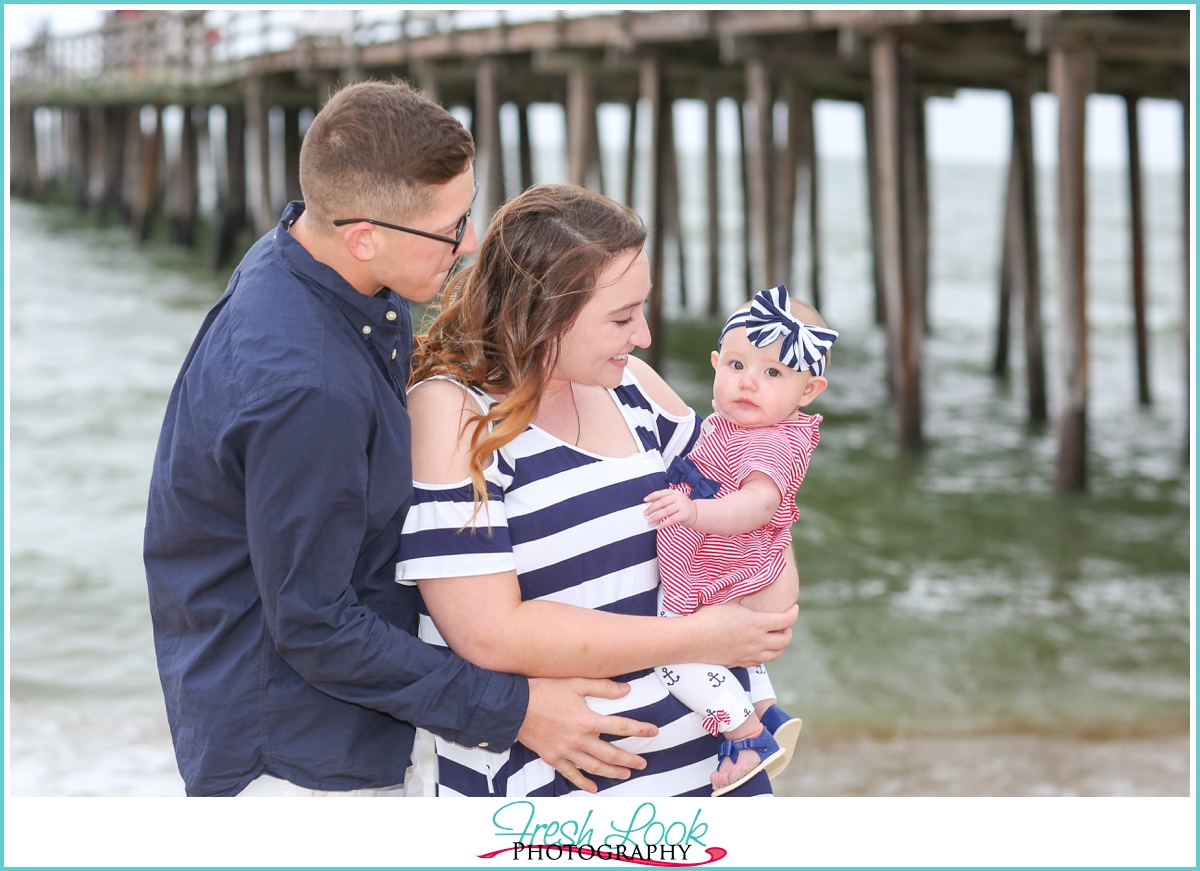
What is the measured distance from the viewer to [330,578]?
5.74 feet

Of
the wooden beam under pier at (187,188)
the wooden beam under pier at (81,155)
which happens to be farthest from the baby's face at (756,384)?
the wooden beam under pier at (81,155)

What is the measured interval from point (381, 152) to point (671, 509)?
2.33 ft

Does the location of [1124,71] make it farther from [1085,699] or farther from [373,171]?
[373,171]

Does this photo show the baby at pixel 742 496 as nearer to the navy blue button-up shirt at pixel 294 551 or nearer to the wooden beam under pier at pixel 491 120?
the navy blue button-up shirt at pixel 294 551

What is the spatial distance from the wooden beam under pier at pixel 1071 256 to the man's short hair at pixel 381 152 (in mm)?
6718

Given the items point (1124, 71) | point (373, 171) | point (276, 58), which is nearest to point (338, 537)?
point (373, 171)

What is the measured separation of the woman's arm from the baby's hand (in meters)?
0.16

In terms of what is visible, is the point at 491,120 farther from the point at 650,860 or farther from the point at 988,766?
the point at 650,860

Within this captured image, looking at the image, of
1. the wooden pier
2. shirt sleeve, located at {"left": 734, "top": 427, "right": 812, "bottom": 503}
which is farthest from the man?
the wooden pier

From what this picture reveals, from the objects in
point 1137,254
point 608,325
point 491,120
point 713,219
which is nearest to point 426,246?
point 608,325

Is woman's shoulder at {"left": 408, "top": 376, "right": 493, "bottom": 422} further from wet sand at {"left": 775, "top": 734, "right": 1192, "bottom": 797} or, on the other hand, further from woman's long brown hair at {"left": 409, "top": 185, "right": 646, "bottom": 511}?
wet sand at {"left": 775, "top": 734, "right": 1192, "bottom": 797}

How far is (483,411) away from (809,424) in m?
0.61

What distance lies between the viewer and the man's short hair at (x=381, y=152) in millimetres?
1796

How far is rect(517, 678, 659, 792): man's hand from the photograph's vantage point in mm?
1925
